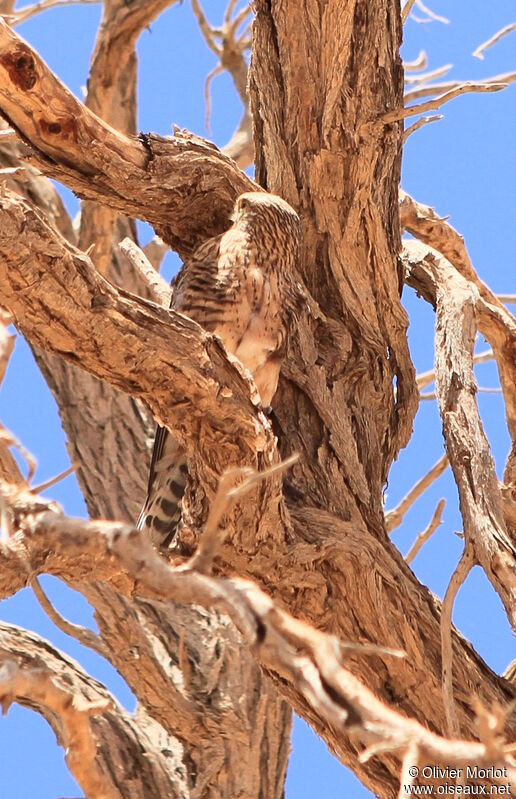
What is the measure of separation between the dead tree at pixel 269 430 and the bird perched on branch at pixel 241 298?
0.11 metres

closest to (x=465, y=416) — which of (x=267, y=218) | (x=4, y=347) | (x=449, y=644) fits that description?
(x=449, y=644)

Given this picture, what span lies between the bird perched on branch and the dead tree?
0.11 m

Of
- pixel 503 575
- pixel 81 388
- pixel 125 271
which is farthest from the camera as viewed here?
pixel 125 271

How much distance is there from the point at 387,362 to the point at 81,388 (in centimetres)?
198

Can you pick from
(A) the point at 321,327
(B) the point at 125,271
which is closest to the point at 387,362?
(A) the point at 321,327

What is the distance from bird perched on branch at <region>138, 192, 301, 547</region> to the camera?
3.42m

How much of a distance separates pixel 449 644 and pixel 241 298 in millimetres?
1293

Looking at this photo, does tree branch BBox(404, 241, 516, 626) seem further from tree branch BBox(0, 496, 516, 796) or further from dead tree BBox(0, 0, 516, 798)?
tree branch BBox(0, 496, 516, 796)

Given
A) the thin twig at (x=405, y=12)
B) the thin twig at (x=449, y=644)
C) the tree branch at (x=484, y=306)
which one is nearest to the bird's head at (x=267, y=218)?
the tree branch at (x=484, y=306)

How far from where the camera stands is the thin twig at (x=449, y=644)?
8.87 feet

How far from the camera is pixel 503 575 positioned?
2.97m

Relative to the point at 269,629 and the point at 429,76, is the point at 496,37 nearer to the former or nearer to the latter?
the point at 429,76

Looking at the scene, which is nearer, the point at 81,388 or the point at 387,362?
the point at 387,362

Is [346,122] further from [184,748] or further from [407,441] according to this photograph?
[184,748]
